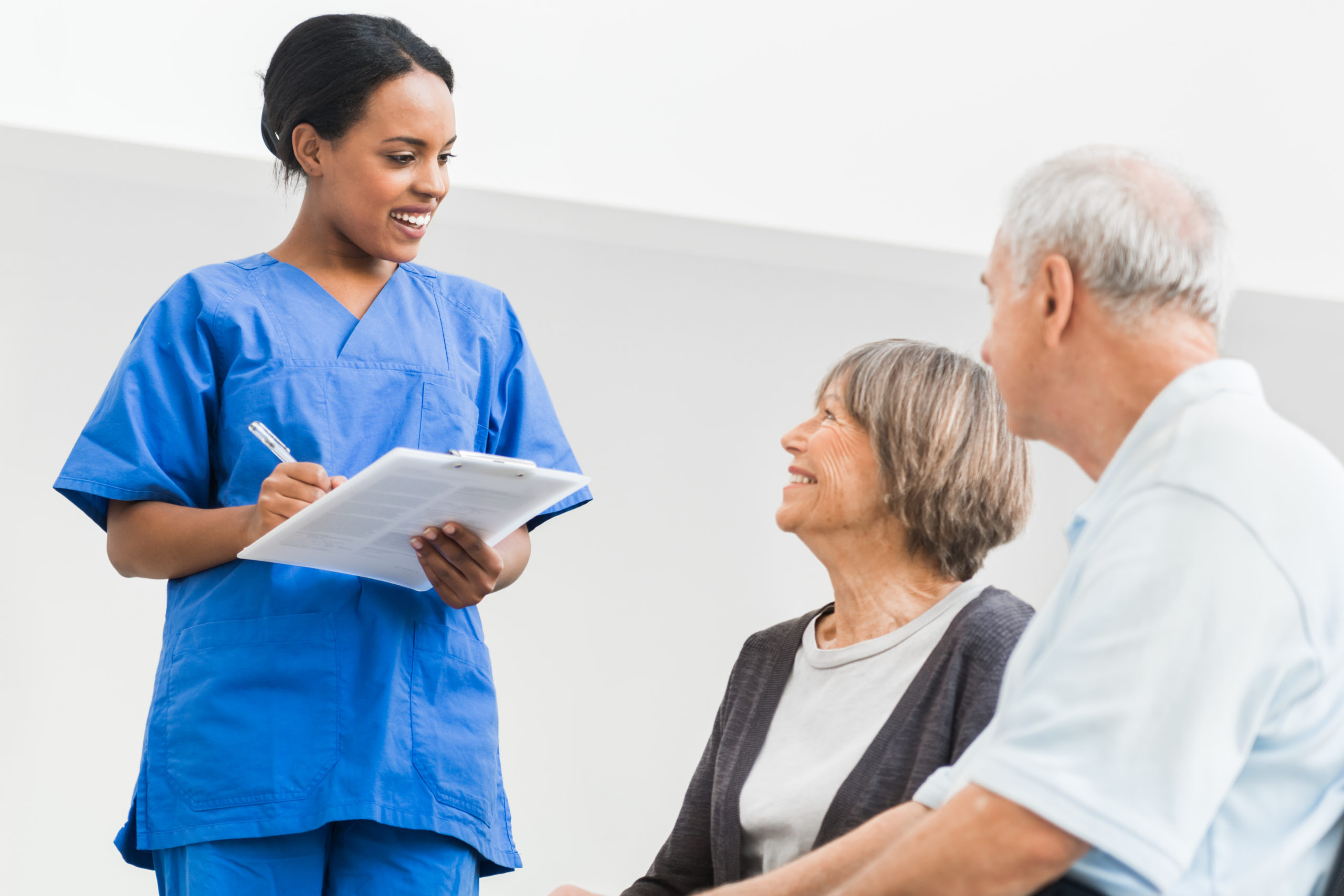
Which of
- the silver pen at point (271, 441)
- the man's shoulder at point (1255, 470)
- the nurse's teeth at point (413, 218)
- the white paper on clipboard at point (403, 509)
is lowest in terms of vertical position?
the white paper on clipboard at point (403, 509)

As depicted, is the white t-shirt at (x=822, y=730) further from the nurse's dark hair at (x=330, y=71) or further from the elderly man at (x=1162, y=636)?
the nurse's dark hair at (x=330, y=71)

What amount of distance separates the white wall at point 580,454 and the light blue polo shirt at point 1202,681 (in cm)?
201

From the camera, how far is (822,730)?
127 centimetres

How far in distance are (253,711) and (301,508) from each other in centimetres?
25

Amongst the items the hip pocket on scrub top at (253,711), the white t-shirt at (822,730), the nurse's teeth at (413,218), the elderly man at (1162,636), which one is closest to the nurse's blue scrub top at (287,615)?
the hip pocket on scrub top at (253,711)

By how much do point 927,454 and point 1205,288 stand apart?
0.49 meters

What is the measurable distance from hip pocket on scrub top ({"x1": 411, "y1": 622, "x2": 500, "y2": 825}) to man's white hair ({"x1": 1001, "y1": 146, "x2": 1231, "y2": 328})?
81 centimetres

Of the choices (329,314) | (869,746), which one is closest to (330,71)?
(329,314)

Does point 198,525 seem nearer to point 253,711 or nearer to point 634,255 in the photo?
point 253,711

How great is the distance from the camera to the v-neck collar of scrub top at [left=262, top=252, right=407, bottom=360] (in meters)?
1.47

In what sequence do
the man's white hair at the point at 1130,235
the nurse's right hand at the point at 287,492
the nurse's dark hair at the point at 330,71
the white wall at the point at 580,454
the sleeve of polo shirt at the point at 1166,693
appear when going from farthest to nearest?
the white wall at the point at 580,454, the nurse's dark hair at the point at 330,71, the nurse's right hand at the point at 287,492, the man's white hair at the point at 1130,235, the sleeve of polo shirt at the point at 1166,693

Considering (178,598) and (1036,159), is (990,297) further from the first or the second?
(1036,159)

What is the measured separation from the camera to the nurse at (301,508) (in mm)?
1326

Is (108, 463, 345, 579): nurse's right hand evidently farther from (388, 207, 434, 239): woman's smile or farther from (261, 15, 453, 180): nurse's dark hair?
(261, 15, 453, 180): nurse's dark hair
